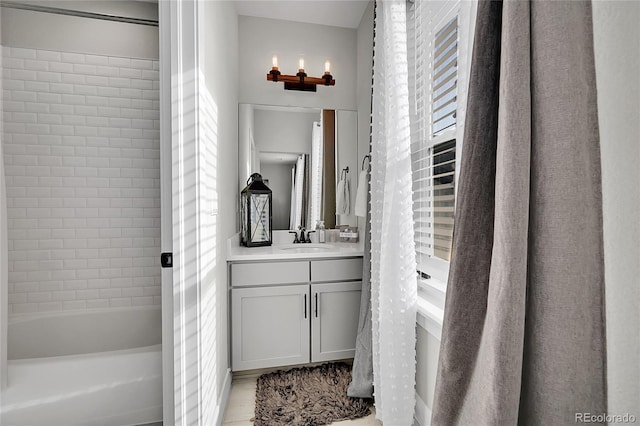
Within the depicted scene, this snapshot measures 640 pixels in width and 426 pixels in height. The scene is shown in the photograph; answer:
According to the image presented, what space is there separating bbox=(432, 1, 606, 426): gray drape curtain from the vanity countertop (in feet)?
4.48

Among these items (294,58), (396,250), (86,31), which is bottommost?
(396,250)

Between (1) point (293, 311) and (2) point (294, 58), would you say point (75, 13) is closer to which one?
(2) point (294, 58)

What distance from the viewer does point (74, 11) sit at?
1.53 meters

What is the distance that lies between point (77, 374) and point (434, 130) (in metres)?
2.02

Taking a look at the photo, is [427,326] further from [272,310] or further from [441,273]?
[272,310]

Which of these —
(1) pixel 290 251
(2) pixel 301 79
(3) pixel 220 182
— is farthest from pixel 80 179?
(2) pixel 301 79

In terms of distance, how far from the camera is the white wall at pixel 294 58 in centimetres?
238

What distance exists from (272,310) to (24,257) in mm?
1268

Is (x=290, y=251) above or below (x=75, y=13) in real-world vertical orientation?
below

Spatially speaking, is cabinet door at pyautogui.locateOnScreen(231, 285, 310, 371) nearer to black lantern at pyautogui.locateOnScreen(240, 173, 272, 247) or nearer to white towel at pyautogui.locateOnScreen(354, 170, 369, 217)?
black lantern at pyautogui.locateOnScreen(240, 173, 272, 247)

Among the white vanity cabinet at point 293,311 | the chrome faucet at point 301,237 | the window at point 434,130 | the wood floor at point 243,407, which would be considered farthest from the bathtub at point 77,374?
the window at point 434,130

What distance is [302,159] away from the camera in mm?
2422

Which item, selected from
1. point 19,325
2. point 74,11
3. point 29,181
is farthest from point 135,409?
point 74,11

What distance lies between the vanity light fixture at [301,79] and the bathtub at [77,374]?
6.39ft
